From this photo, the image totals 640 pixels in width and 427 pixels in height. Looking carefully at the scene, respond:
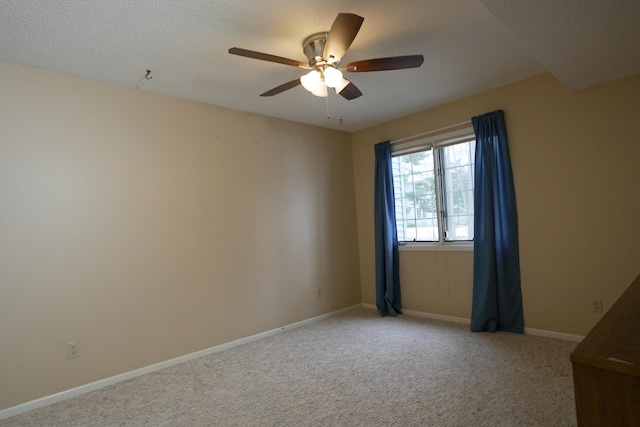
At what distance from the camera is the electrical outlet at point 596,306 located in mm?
3086

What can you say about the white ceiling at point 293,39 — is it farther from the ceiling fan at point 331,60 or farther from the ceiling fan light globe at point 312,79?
the ceiling fan light globe at point 312,79

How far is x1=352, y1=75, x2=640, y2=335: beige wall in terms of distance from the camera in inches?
116

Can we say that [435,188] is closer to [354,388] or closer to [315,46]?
[315,46]

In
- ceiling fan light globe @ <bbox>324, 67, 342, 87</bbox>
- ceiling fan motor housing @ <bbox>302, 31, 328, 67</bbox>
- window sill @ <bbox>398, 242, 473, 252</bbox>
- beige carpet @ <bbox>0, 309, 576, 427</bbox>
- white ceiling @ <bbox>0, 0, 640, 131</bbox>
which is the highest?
white ceiling @ <bbox>0, 0, 640, 131</bbox>

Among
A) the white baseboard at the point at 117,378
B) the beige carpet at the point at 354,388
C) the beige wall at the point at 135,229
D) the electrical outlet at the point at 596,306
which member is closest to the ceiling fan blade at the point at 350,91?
the beige wall at the point at 135,229

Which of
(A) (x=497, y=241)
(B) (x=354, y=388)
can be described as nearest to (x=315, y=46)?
(B) (x=354, y=388)

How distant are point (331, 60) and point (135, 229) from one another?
2123 mm

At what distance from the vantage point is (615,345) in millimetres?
1092

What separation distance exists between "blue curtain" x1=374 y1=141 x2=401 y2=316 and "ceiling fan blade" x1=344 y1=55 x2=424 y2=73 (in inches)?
89.0

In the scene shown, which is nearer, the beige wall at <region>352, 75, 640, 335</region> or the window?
the beige wall at <region>352, 75, 640, 335</region>

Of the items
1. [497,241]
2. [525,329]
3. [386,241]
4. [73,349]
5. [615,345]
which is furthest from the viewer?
[386,241]

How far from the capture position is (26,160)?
2.59m

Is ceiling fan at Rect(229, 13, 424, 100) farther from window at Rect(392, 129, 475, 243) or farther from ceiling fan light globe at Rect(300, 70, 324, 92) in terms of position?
window at Rect(392, 129, 475, 243)

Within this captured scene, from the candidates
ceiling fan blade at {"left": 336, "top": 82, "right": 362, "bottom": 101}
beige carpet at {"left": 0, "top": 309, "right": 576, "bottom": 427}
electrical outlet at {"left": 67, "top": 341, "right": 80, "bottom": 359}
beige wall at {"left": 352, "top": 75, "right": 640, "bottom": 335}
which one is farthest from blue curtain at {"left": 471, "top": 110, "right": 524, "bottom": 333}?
electrical outlet at {"left": 67, "top": 341, "right": 80, "bottom": 359}
